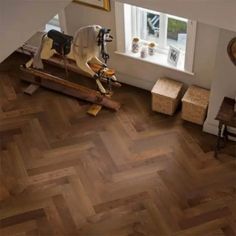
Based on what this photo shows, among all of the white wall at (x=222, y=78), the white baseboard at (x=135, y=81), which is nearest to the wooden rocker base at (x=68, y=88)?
the white baseboard at (x=135, y=81)

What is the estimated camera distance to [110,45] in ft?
20.8

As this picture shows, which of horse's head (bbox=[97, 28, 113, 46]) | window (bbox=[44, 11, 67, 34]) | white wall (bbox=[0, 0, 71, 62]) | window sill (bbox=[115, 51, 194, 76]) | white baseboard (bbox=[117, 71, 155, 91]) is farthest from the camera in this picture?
white baseboard (bbox=[117, 71, 155, 91])

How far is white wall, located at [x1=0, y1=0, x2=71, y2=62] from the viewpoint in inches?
106

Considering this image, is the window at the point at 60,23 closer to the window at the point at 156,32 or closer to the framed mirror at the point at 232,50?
the window at the point at 156,32

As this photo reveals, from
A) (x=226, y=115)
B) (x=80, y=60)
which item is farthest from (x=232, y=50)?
(x=80, y=60)

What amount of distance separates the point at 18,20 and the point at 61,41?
3.04 m

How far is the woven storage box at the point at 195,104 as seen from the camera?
5.90m

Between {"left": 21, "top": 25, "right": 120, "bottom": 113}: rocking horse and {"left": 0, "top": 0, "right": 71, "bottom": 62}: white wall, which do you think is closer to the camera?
{"left": 0, "top": 0, "right": 71, "bottom": 62}: white wall

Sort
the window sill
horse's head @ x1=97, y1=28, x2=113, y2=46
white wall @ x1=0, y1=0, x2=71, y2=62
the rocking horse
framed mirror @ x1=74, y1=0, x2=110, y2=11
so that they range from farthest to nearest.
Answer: the window sill
framed mirror @ x1=74, y1=0, x2=110, y2=11
the rocking horse
horse's head @ x1=97, y1=28, x2=113, y2=46
white wall @ x1=0, y1=0, x2=71, y2=62

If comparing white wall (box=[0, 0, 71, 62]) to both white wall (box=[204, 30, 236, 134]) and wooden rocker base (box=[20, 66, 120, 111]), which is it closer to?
white wall (box=[204, 30, 236, 134])

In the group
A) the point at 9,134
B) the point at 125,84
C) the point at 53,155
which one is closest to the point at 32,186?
the point at 53,155

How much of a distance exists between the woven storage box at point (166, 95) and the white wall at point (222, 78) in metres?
0.48

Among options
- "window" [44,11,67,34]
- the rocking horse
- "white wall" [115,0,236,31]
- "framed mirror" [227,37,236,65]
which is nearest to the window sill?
the rocking horse

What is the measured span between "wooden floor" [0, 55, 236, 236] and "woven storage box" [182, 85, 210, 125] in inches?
5.7
